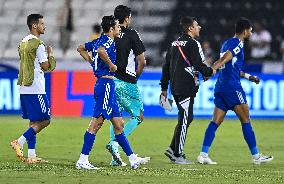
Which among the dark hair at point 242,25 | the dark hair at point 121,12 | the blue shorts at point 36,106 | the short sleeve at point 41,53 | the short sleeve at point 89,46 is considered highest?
the dark hair at point 121,12

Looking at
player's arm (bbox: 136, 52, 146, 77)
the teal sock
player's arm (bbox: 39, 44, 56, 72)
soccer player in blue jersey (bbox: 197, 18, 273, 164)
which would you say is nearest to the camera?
player's arm (bbox: 39, 44, 56, 72)

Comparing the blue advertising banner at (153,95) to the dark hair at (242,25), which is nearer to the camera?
the dark hair at (242,25)

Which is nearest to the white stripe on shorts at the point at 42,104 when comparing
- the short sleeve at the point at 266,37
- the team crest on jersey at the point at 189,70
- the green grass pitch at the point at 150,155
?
the green grass pitch at the point at 150,155

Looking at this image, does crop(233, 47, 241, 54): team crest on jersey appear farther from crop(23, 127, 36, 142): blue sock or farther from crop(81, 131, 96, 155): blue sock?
crop(23, 127, 36, 142): blue sock

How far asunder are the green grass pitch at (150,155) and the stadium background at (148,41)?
71 centimetres

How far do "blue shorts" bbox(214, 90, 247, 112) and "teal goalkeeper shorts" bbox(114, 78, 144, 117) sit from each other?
4.35 feet

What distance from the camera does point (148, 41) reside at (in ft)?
102

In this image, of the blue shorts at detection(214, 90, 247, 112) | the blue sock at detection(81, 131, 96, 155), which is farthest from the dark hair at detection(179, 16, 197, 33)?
the blue sock at detection(81, 131, 96, 155)

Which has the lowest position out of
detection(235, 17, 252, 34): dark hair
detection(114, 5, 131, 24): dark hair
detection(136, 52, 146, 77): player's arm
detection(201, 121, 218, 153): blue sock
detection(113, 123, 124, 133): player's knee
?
detection(201, 121, 218, 153): blue sock

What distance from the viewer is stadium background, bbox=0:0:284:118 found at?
944 inches

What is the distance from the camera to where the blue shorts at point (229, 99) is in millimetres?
15016

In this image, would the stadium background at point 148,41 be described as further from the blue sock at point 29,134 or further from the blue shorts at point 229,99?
the blue sock at point 29,134

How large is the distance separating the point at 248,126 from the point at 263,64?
10.4 metres

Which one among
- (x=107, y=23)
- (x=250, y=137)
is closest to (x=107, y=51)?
(x=107, y=23)
